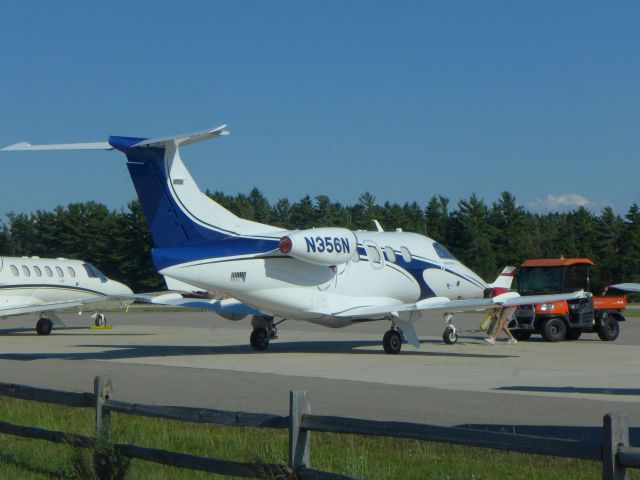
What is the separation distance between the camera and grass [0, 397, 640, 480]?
8.99 meters

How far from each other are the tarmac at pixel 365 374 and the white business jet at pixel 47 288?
1.48m

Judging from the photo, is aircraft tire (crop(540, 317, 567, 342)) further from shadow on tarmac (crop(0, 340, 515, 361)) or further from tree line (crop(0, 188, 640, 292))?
tree line (crop(0, 188, 640, 292))

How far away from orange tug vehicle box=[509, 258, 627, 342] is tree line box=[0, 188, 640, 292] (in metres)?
53.5

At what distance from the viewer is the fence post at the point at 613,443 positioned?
5.59 metres

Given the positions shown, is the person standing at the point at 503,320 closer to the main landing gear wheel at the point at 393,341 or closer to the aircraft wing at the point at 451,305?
the aircraft wing at the point at 451,305

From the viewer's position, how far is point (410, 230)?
102 meters

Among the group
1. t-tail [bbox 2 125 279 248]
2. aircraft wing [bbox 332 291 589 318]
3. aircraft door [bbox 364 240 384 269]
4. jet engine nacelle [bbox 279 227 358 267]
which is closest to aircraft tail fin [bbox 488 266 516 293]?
aircraft door [bbox 364 240 384 269]

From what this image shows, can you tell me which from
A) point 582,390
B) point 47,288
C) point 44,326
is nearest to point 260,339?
point 582,390

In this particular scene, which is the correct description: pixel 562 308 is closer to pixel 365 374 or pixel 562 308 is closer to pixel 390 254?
pixel 390 254

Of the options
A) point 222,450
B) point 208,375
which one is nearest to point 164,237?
point 208,375

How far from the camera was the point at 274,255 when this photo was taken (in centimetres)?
2323

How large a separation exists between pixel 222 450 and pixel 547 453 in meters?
5.11

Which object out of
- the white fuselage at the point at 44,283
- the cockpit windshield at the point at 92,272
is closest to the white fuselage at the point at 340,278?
the white fuselage at the point at 44,283

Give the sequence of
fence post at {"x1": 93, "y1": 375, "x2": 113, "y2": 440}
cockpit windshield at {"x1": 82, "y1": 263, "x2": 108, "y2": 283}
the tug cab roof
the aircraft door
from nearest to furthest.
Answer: fence post at {"x1": 93, "y1": 375, "x2": 113, "y2": 440} → the aircraft door → the tug cab roof → cockpit windshield at {"x1": 82, "y1": 263, "x2": 108, "y2": 283}
